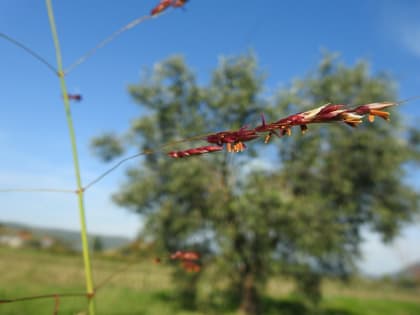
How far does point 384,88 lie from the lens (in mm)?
14945

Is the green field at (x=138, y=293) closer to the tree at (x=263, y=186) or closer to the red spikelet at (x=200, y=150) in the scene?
the tree at (x=263, y=186)

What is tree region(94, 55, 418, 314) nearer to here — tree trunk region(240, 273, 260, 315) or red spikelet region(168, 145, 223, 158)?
tree trunk region(240, 273, 260, 315)

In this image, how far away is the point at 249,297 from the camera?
1542cm

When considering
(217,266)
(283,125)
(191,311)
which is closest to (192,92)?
(217,266)

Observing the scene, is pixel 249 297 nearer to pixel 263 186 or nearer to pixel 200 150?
pixel 263 186

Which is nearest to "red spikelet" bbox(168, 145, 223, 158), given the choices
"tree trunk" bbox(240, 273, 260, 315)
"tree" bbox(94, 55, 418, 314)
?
"tree" bbox(94, 55, 418, 314)

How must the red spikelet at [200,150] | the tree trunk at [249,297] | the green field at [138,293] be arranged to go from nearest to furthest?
the red spikelet at [200,150], the green field at [138,293], the tree trunk at [249,297]

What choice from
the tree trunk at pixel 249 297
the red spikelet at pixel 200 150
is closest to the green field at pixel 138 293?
the tree trunk at pixel 249 297

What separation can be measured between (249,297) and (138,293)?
4702mm

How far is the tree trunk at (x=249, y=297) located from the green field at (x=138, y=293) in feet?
2.21

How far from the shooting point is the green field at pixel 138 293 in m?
11.1

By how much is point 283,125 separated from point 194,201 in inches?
532

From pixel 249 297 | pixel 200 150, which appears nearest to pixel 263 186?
pixel 249 297

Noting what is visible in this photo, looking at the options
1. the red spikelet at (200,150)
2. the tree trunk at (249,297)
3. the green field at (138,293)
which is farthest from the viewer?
the tree trunk at (249,297)
